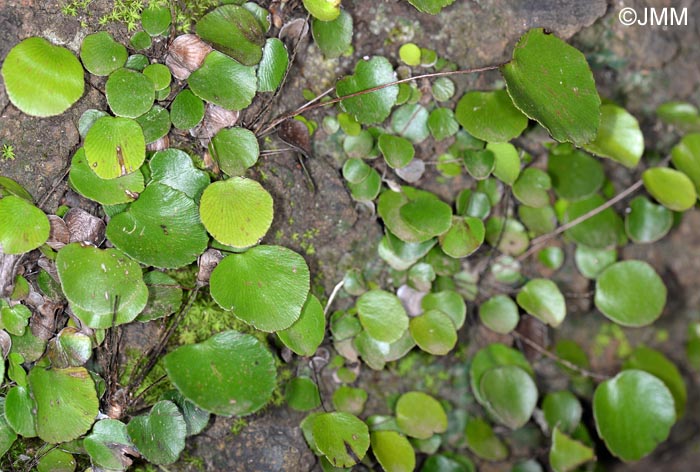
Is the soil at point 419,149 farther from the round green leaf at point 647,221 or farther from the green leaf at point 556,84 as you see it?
the green leaf at point 556,84

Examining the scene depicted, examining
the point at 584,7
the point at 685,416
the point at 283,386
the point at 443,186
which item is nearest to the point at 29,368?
the point at 283,386

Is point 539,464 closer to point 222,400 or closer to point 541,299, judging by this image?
point 541,299

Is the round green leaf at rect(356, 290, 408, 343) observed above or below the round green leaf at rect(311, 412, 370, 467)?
above

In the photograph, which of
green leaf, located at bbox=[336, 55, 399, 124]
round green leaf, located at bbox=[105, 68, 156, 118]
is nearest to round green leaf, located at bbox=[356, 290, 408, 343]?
green leaf, located at bbox=[336, 55, 399, 124]

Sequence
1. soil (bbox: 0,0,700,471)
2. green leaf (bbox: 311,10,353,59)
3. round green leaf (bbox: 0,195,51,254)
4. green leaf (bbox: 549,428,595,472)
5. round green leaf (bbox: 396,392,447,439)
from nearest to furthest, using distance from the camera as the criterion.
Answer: round green leaf (bbox: 0,195,51,254), soil (bbox: 0,0,700,471), green leaf (bbox: 311,10,353,59), round green leaf (bbox: 396,392,447,439), green leaf (bbox: 549,428,595,472)

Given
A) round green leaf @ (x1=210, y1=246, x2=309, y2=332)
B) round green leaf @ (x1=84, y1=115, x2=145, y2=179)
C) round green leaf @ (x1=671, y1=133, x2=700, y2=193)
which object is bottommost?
round green leaf @ (x1=210, y1=246, x2=309, y2=332)

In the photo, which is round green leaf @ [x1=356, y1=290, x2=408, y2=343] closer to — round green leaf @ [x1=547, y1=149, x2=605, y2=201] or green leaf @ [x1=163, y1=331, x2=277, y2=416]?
green leaf @ [x1=163, y1=331, x2=277, y2=416]

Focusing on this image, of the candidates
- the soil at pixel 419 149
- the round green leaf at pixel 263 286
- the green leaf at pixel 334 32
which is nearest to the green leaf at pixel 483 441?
the soil at pixel 419 149
